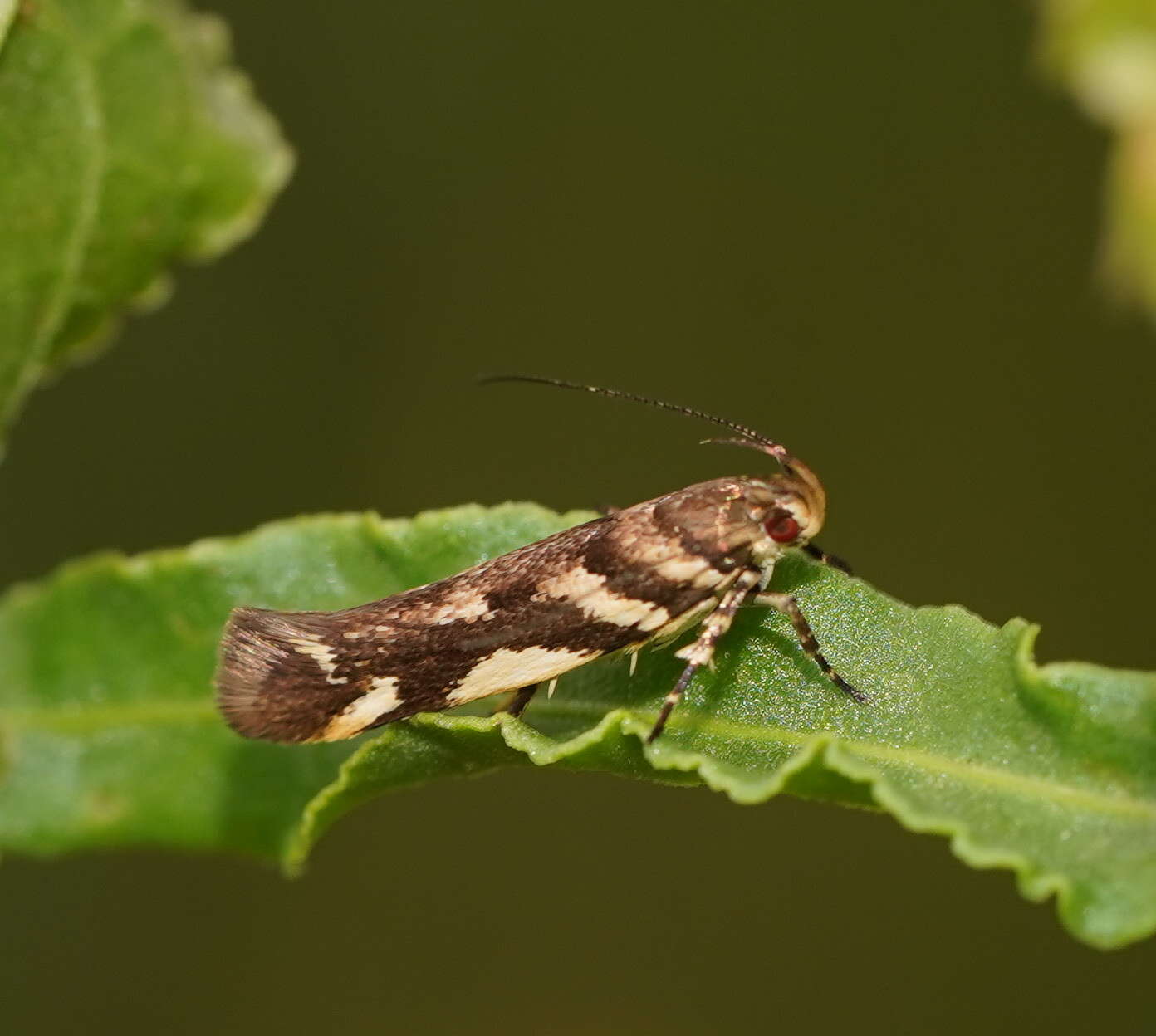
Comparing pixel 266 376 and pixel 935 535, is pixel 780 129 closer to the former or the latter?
pixel 935 535

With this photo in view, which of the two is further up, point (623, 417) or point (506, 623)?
point (506, 623)

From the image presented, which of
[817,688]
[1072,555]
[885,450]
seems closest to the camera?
[817,688]

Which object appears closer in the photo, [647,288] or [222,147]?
[222,147]

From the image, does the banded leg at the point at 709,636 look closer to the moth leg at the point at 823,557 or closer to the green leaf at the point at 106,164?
the moth leg at the point at 823,557

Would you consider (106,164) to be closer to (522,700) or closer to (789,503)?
(522,700)

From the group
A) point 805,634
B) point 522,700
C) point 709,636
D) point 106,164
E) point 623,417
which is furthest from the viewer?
point 623,417

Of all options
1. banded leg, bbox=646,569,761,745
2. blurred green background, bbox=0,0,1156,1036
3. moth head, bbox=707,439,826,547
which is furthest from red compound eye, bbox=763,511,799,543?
blurred green background, bbox=0,0,1156,1036

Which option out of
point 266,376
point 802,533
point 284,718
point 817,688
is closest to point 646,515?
point 802,533

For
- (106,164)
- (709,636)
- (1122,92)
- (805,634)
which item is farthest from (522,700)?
(1122,92)
